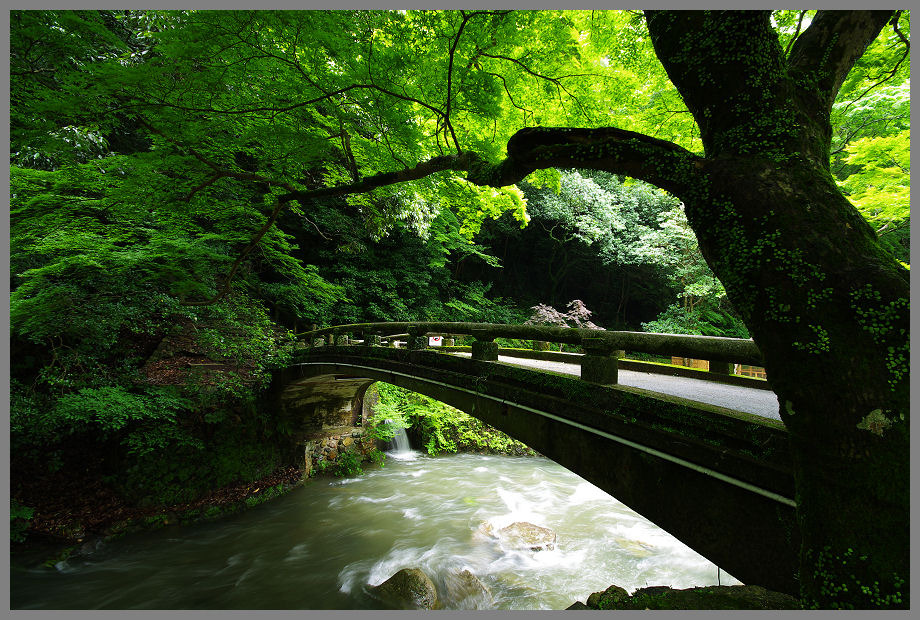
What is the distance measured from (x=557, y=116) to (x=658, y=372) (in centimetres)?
444

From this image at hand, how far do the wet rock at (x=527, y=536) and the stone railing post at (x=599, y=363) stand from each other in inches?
245

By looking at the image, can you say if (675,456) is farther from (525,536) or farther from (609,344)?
(525,536)

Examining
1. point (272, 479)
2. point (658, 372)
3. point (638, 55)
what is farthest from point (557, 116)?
point (272, 479)

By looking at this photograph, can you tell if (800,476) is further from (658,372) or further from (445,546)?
(445,546)

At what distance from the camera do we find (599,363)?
360cm

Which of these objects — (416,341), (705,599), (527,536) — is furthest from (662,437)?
(527,536)

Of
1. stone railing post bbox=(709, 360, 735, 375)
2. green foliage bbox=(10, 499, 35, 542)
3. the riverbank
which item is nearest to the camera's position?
stone railing post bbox=(709, 360, 735, 375)

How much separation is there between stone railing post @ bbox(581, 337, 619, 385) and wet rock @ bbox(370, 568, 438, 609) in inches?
205

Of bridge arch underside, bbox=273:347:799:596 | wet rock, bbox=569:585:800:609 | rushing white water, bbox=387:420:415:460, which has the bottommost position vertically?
rushing white water, bbox=387:420:415:460

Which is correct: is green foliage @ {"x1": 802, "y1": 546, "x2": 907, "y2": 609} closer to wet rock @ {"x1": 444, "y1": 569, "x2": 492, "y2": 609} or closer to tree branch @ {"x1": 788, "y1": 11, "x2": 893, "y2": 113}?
tree branch @ {"x1": 788, "y1": 11, "x2": 893, "y2": 113}

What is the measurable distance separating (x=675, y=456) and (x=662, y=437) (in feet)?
0.51

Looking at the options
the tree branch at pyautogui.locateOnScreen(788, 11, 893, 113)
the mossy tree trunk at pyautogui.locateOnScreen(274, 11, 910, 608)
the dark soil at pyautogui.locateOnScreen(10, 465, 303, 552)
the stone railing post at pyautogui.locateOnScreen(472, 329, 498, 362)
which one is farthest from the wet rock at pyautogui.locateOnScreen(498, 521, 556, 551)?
the tree branch at pyautogui.locateOnScreen(788, 11, 893, 113)

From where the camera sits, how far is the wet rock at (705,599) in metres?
2.38

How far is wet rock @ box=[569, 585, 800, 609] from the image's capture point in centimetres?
238
